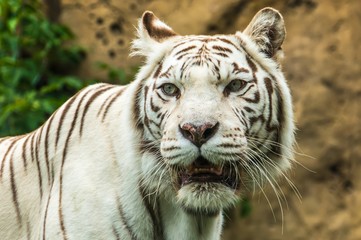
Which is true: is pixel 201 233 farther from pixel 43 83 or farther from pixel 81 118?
pixel 43 83

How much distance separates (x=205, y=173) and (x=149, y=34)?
68cm

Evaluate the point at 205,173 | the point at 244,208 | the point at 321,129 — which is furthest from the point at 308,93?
the point at 205,173

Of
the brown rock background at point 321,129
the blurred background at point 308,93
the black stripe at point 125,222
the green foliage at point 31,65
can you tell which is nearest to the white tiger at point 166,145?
the black stripe at point 125,222

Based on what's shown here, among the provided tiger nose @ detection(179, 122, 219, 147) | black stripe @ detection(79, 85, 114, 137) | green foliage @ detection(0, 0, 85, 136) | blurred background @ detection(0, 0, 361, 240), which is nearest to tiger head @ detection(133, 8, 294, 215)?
tiger nose @ detection(179, 122, 219, 147)

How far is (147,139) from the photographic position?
3.11 meters

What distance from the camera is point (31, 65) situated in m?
6.25

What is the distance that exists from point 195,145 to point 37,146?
3.02 ft

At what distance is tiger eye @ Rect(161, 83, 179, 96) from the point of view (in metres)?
3.00

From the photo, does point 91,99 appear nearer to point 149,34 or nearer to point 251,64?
point 149,34

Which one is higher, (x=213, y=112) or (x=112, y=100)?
(x=213, y=112)

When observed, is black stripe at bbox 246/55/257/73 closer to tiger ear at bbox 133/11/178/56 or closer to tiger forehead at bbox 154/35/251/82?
tiger forehead at bbox 154/35/251/82

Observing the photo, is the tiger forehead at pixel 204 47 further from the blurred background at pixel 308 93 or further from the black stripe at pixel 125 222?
the blurred background at pixel 308 93

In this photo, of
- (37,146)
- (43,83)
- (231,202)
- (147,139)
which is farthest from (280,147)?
(43,83)

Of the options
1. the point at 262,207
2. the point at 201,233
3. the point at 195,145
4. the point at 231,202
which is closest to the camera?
the point at 195,145
